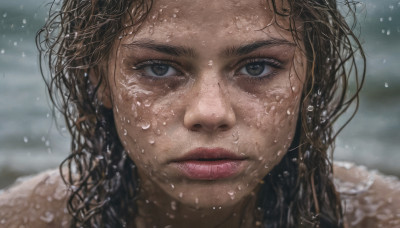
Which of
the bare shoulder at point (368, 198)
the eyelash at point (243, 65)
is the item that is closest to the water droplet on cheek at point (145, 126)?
the eyelash at point (243, 65)

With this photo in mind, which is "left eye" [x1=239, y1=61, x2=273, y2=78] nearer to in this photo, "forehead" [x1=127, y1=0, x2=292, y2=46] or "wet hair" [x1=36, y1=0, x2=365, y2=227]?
"forehead" [x1=127, y1=0, x2=292, y2=46]

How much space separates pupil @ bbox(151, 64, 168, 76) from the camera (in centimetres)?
213

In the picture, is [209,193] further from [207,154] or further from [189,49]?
[189,49]

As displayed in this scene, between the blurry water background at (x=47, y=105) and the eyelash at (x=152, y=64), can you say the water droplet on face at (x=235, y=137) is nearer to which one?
the eyelash at (x=152, y=64)

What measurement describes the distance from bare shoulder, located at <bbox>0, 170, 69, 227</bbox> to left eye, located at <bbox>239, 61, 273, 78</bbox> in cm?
104

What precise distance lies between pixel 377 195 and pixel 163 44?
121 centimetres

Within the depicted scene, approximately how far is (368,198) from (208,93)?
3.51ft

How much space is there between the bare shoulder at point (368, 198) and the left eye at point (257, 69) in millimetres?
845

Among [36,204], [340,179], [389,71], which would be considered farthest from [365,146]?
[36,204]

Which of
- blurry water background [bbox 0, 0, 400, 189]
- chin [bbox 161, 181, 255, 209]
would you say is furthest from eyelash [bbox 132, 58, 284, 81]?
blurry water background [bbox 0, 0, 400, 189]

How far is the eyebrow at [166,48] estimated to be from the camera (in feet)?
6.73

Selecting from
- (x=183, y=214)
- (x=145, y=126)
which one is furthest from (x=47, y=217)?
(x=145, y=126)

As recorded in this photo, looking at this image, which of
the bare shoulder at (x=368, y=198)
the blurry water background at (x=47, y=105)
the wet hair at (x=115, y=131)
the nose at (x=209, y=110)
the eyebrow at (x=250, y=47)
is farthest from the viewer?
the blurry water background at (x=47, y=105)

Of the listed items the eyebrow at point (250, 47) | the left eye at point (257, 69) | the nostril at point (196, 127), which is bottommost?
the nostril at point (196, 127)
